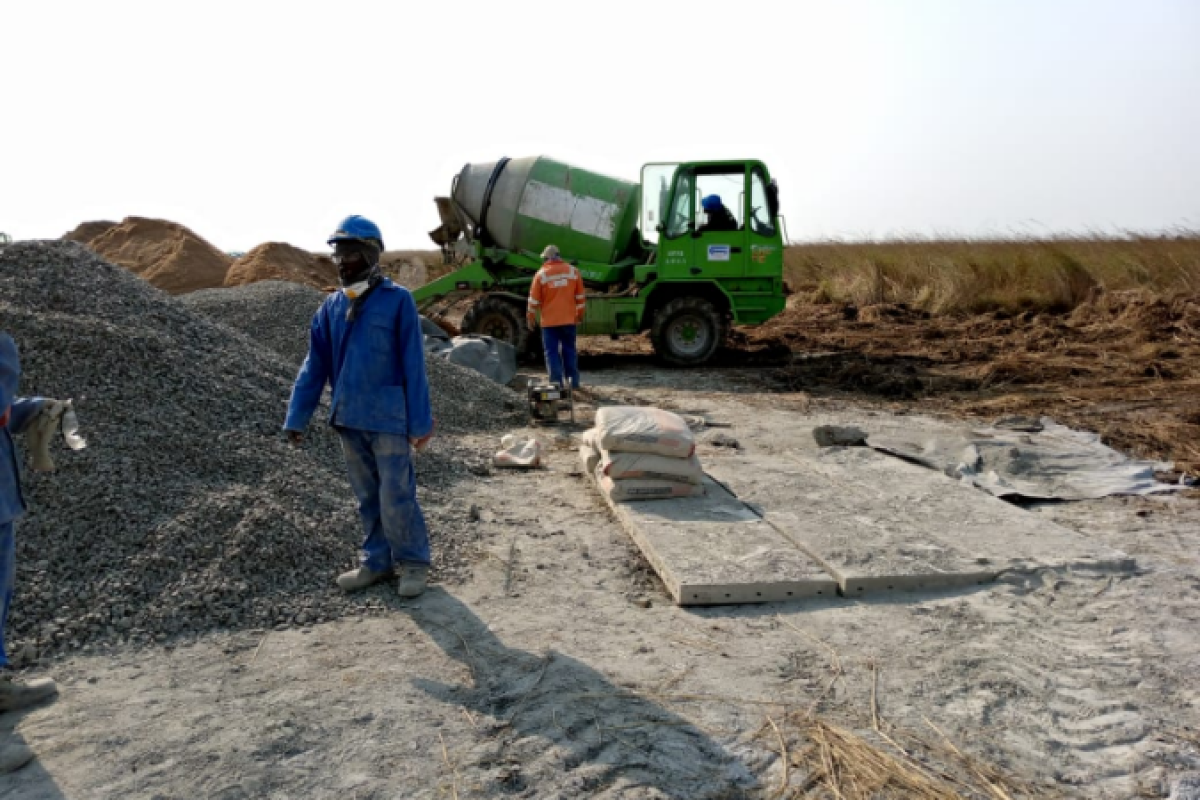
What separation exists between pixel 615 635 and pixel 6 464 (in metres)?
2.47

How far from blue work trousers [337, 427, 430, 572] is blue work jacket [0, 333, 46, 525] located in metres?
1.30

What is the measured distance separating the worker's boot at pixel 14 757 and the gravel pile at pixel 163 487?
2.56 feet

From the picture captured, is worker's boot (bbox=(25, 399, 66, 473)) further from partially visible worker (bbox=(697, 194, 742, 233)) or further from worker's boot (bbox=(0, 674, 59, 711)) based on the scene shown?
partially visible worker (bbox=(697, 194, 742, 233))

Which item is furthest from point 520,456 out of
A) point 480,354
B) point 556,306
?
point 480,354

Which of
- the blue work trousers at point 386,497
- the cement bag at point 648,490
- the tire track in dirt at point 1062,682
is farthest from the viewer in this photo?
the cement bag at point 648,490

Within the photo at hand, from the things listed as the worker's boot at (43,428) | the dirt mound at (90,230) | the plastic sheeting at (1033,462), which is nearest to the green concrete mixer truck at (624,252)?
the plastic sheeting at (1033,462)

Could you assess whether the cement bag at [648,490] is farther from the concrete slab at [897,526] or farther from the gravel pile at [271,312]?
the gravel pile at [271,312]

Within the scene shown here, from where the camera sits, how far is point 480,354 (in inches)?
426

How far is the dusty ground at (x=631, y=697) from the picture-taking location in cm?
294

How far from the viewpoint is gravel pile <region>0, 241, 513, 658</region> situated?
409 cm

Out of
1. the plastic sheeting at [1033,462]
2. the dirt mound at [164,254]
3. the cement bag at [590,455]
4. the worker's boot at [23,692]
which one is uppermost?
A: the dirt mound at [164,254]

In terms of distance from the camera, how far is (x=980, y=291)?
58.1ft

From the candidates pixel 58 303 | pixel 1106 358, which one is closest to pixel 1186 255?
pixel 1106 358

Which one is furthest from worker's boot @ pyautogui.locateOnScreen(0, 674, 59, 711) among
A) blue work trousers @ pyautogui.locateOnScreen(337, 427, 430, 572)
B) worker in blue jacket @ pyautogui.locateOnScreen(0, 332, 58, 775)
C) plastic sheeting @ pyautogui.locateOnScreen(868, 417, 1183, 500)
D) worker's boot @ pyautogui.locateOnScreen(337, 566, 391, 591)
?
plastic sheeting @ pyautogui.locateOnScreen(868, 417, 1183, 500)
